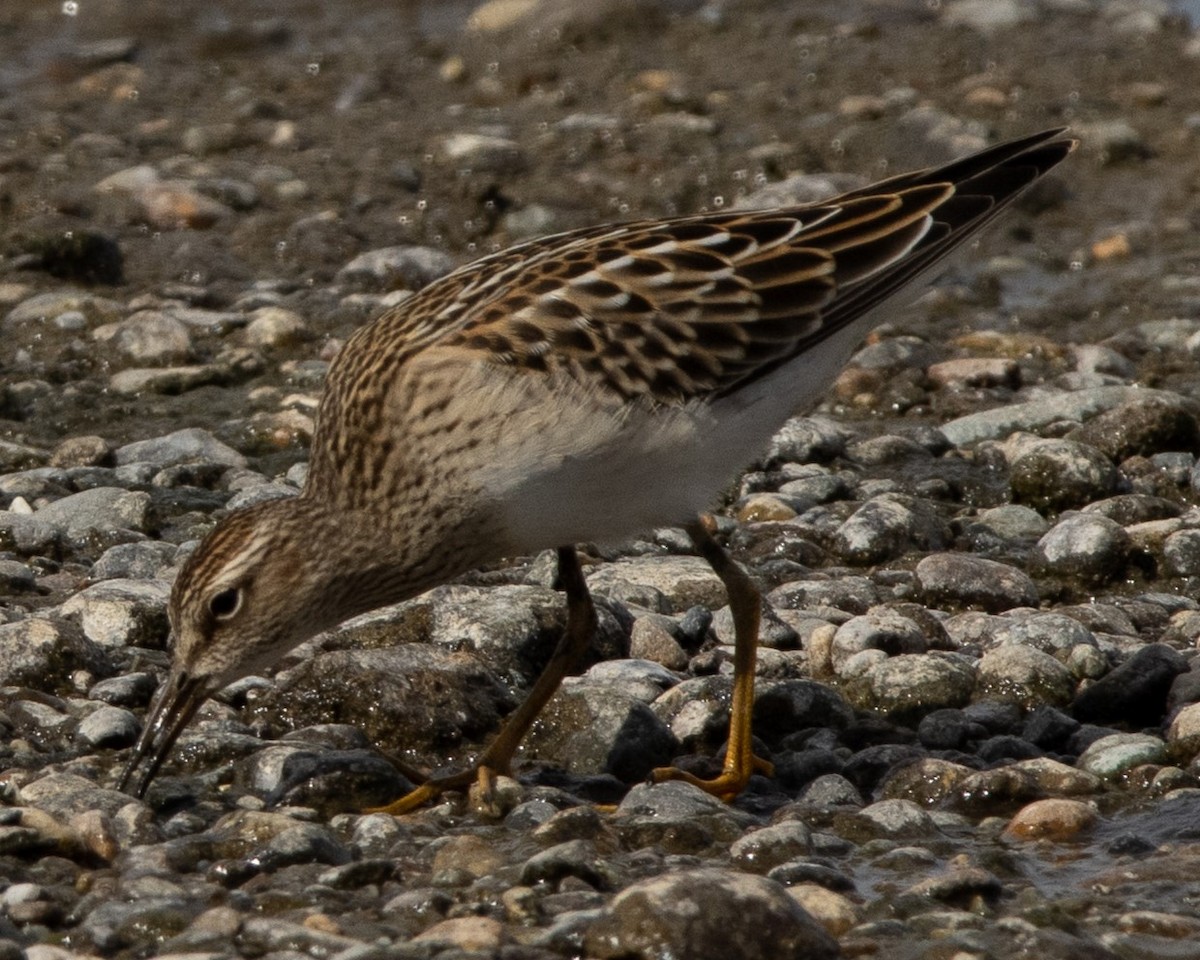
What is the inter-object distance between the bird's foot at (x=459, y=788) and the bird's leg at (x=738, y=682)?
2.00 ft

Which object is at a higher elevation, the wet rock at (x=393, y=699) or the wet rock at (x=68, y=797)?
the wet rock at (x=68, y=797)

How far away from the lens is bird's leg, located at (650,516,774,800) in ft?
23.2

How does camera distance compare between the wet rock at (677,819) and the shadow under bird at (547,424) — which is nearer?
the wet rock at (677,819)

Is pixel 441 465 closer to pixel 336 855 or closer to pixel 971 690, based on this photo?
pixel 336 855

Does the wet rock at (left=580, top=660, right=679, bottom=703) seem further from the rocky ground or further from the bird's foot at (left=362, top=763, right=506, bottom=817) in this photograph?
the bird's foot at (left=362, top=763, right=506, bottom=817)

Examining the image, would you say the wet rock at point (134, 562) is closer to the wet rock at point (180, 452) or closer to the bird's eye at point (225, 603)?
the wet rock at point (180, 452)

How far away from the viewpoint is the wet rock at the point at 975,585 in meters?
8.47

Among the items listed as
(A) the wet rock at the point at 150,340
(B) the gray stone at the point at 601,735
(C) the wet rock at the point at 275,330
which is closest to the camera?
(B) the gray stone at the point at 601,735

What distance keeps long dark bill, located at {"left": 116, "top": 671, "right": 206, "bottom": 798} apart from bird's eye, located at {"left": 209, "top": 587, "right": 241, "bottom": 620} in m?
0.23

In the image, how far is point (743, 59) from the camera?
55.4 ft

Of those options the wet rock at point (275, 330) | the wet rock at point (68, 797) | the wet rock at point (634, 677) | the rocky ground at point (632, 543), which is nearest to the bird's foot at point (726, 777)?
the rocky ground at point (632, 543)

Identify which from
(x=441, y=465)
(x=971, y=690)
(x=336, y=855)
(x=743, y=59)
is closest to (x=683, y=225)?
(x=441, y=465)

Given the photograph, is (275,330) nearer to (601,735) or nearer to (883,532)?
(883,532)

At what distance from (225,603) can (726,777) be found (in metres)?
1.79
